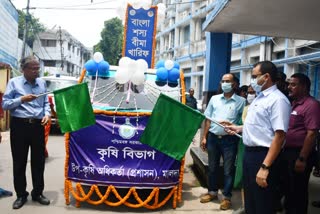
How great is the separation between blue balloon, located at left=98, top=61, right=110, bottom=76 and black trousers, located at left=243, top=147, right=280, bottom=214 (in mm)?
2719

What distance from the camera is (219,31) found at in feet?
23.7

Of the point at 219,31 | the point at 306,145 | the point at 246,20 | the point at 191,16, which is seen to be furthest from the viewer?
the point at 191,16

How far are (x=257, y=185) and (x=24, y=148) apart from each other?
10.1 ft

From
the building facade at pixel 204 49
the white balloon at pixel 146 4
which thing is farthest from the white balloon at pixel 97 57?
the white balloon at pixel 146 4

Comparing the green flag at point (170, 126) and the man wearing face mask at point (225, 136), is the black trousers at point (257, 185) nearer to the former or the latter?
the green flag at point (170, 126)

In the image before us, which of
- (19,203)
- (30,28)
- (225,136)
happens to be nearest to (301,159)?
(225,136)

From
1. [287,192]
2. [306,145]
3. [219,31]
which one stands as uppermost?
[219,31]

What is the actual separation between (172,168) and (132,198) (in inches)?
32.2

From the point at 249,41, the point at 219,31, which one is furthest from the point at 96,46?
the point at 219,31

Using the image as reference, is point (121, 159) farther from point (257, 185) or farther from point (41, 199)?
point (257, 185)

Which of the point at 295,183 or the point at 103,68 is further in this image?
the point at 103,68

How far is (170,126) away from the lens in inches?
174

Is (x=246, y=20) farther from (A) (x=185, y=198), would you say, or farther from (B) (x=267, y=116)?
(B) (x=267, y=116)

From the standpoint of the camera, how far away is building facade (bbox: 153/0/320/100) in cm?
993
